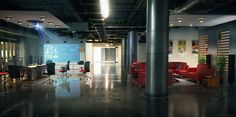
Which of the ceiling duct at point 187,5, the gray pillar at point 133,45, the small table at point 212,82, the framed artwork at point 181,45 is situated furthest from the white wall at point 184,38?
the ceiling duct at point 187,5

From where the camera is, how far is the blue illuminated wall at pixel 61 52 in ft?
63.2

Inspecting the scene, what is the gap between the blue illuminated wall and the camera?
758 inches

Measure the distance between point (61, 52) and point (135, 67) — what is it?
9.10m

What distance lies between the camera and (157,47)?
715cm

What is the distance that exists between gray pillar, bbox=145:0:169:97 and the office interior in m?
0.03

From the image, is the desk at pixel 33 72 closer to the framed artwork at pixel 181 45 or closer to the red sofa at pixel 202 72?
the red sofa at pixel 202 72

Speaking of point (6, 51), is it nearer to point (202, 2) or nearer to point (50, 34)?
point (50, 34)

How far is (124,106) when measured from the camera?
5.97 m

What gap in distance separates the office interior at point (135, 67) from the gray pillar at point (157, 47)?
0.03 metres

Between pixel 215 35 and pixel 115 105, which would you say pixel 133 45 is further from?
pixel 115 105

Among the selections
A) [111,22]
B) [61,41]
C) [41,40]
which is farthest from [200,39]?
[41,40]

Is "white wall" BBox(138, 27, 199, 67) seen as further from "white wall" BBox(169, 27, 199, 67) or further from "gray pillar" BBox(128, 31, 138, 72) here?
"gray pillar" BBox(128, 31, 138, 72)

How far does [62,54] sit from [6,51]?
14.6 ft

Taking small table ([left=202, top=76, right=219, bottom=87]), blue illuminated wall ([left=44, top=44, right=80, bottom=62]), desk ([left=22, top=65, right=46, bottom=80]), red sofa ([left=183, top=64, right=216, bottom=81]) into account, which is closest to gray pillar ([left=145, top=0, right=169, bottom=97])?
small table ([left=202, top=76, right=219, bottom=87])
